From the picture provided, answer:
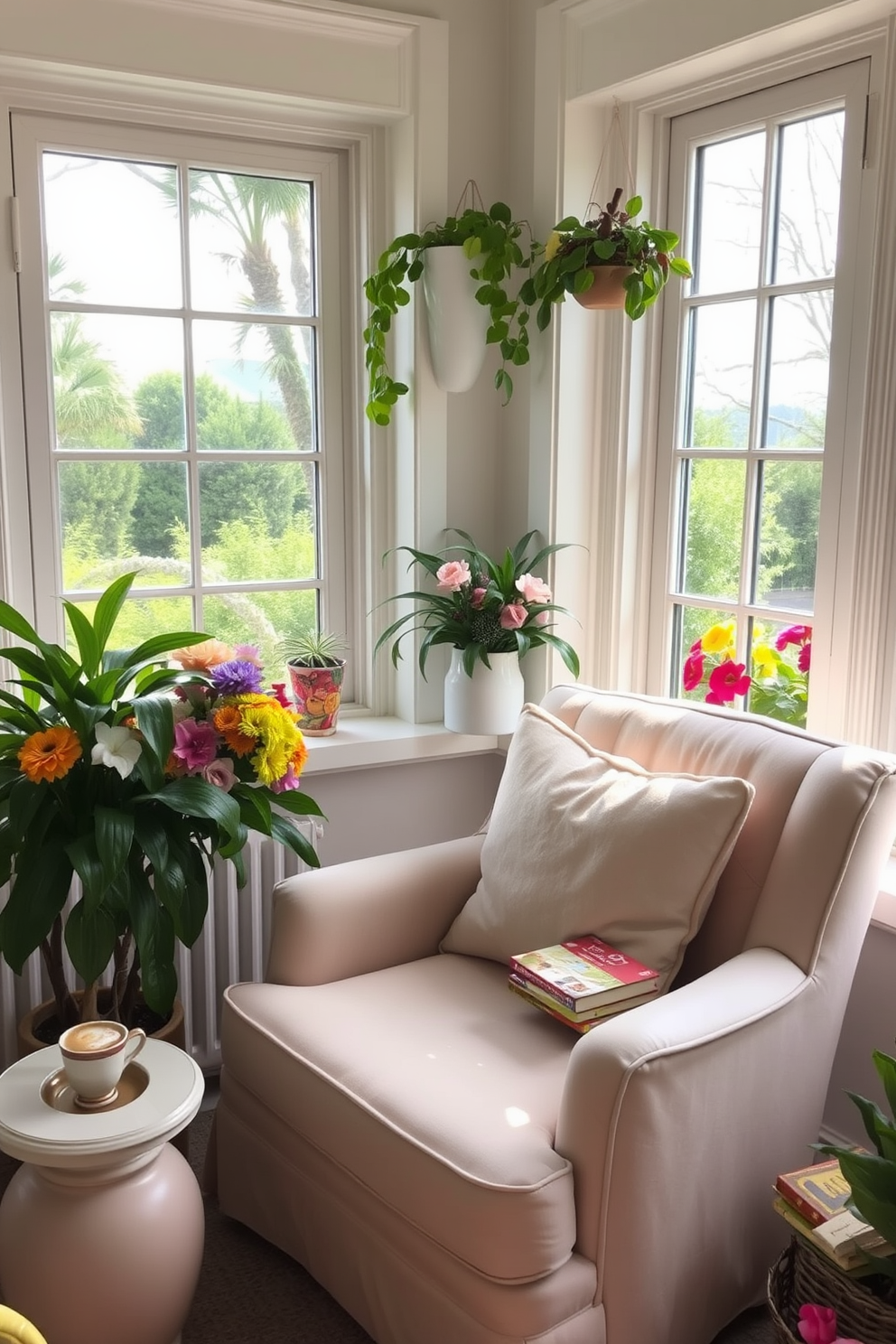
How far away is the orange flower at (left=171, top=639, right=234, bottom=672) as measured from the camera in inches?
80.4

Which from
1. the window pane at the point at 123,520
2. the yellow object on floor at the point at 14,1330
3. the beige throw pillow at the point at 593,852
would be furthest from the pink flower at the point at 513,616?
the yellow object on floor at the point at 14,1330

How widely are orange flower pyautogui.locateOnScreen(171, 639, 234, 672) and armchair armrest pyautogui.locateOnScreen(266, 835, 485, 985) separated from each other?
1.35 ft

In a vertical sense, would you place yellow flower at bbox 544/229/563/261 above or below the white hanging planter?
above

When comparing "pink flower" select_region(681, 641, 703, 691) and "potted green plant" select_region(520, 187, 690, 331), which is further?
"pink flower" select_region(681, 641, 703, 691)

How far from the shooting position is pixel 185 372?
8.49ft

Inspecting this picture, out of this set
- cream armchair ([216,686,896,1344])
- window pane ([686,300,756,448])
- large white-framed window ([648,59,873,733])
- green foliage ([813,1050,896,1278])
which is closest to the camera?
green foliage ([813,1050,896,1278])

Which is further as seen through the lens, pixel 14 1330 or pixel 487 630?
pixel 487 630

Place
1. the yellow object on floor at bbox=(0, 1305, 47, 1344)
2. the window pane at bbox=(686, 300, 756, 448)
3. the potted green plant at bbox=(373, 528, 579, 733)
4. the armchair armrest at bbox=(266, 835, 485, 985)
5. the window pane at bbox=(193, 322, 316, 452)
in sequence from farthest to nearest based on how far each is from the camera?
the window pane at bbox=(193, 322, 316, 452), the potted green plant at bbox=(373, 528, 579, 733), the window pane at bbox=(686, 300, 756, 448), the armchair armrest at bbox=(266, 835, 485, 985), the yellow object on floor at bbox=(0, 1305, 47, 1344)

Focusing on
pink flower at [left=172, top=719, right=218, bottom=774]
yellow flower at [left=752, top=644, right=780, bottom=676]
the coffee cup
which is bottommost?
the coffee cup

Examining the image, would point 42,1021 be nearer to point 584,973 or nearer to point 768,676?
point 584,973

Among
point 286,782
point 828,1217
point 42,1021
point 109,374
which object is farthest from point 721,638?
point 42,1021

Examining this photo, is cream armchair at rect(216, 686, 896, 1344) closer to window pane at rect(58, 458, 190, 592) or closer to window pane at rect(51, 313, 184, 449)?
window pane at rect(58, 458, 190, 592)

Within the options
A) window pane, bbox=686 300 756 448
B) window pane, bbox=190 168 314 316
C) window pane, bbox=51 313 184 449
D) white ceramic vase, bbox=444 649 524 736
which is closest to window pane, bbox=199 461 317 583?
window pane, bbox=51 313 184 449

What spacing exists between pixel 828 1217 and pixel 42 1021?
139 centimetres
